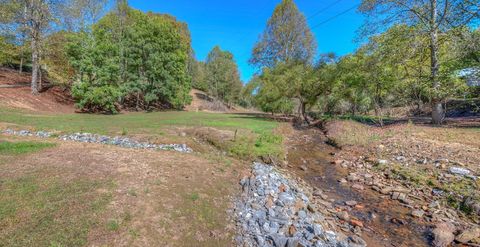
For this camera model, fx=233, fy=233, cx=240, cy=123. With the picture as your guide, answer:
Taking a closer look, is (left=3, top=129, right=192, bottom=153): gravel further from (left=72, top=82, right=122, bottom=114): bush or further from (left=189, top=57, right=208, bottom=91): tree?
(left=189, top=57, right=208, bottom=91): tree

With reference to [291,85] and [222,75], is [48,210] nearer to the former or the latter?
[291,85]

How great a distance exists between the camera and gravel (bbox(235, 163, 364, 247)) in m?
4.36

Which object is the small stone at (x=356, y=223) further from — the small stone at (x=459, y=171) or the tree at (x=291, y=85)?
the tree at (x=291, y=85)

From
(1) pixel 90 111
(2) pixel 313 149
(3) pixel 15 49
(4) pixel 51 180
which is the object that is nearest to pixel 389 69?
(2) pixel 313 149

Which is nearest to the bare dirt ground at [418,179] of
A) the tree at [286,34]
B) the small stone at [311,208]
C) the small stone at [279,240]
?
the small stone at [311,208]

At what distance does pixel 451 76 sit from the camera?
8.65 metres

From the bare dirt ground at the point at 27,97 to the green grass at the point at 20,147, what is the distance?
14.8 meters

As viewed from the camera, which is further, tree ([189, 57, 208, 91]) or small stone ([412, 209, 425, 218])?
tree ([189, 57, 208, 91])

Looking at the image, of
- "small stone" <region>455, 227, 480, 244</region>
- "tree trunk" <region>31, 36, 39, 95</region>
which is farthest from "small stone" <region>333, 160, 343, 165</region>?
"tree trunk" <region>31, 36, 39, 95</region>

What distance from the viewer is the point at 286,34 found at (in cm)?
2956

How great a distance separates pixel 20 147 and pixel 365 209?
1080cm

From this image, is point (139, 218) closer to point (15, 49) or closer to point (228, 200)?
point (228, 200)

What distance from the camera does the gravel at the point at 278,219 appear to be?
4359 millimetres

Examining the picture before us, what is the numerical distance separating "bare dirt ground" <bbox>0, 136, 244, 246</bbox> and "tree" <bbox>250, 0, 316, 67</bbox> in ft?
79.8
